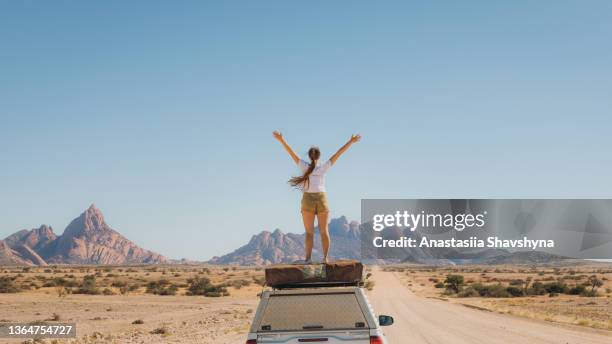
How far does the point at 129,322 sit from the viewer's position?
32.5m

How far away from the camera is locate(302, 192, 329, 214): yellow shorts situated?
9742mm

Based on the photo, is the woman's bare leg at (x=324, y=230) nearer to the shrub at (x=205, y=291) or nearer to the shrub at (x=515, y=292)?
the shrub at (x=205, y=291)

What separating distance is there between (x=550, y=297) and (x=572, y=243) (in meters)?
101

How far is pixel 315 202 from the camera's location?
978 centimetres

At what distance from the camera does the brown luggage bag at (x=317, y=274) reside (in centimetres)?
880

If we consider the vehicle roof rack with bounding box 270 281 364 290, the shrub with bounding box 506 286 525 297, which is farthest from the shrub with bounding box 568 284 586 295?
the vehicle roof rack with bounding box 270 281 364 290

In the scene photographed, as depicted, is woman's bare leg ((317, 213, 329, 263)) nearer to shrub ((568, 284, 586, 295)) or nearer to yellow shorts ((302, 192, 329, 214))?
yellow shorts ((302, 192, 329, 214))

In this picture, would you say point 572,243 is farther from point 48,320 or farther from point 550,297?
point 48,320

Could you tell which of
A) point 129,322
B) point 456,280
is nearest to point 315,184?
point 129,322

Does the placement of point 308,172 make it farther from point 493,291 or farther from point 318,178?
point 493,291

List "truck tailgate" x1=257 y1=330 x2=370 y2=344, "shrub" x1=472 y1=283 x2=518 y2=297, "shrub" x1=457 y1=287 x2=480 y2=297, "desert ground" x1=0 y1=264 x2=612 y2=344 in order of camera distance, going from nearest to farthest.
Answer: "truck tailgate" x1=257 y1=330 x2=370 y2=344 < "desert ground" x1=0 y1=264 x2=612 y2=344 < "shrub" x1=472 y1=283 x2=518 y2=297 < "shrub" x1=457 y1=287 x2=480 y2=297

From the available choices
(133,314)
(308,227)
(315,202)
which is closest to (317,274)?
(308,227)

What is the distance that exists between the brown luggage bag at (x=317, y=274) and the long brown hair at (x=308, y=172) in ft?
4.68

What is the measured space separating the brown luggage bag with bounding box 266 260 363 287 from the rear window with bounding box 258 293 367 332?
0.85 feet
